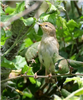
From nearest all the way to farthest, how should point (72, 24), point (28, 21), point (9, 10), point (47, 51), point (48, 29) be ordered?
point (28, 21), point (72, 24), point (47, 51), point (9, 10), point (48, 29)

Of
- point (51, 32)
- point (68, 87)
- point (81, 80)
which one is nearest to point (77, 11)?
point (51, 32)

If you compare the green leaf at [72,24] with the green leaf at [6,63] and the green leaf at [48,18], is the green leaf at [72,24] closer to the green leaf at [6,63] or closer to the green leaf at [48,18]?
the green leaf at [48,18]

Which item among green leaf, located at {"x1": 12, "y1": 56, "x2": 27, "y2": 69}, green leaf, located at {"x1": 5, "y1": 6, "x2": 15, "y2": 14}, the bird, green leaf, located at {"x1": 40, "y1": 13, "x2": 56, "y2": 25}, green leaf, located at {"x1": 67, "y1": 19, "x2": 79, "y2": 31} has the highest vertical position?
green leaf, located at {"x1": 5, "y1": 6, "x2": 15, "y2": 14}

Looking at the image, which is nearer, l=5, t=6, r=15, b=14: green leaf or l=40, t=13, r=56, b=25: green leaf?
l=40, t=13, r=56, b=25: green leaf

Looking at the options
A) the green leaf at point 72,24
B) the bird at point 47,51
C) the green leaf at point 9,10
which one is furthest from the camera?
the green leaf at point 9,10

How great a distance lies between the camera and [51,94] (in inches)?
91.0

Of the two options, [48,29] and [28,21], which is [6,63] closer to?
[28,21]

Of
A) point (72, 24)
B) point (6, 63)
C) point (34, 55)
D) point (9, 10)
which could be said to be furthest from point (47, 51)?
point (6, 63)

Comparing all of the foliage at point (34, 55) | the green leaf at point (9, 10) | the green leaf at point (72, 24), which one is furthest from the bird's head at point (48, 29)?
the green leaf at point (72, 24)

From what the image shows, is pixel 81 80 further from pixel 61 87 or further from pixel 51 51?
pixel 51 51

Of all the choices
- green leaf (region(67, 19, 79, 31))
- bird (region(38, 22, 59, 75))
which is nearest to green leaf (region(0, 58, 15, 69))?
bird (region(38, 22, 59, 75))

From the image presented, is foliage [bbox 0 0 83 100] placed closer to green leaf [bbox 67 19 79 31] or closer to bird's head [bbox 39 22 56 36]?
green leaf [bbox 67 19 79 31]

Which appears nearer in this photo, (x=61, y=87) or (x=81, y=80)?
(x=81, y=80)

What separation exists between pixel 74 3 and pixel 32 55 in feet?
3.15
